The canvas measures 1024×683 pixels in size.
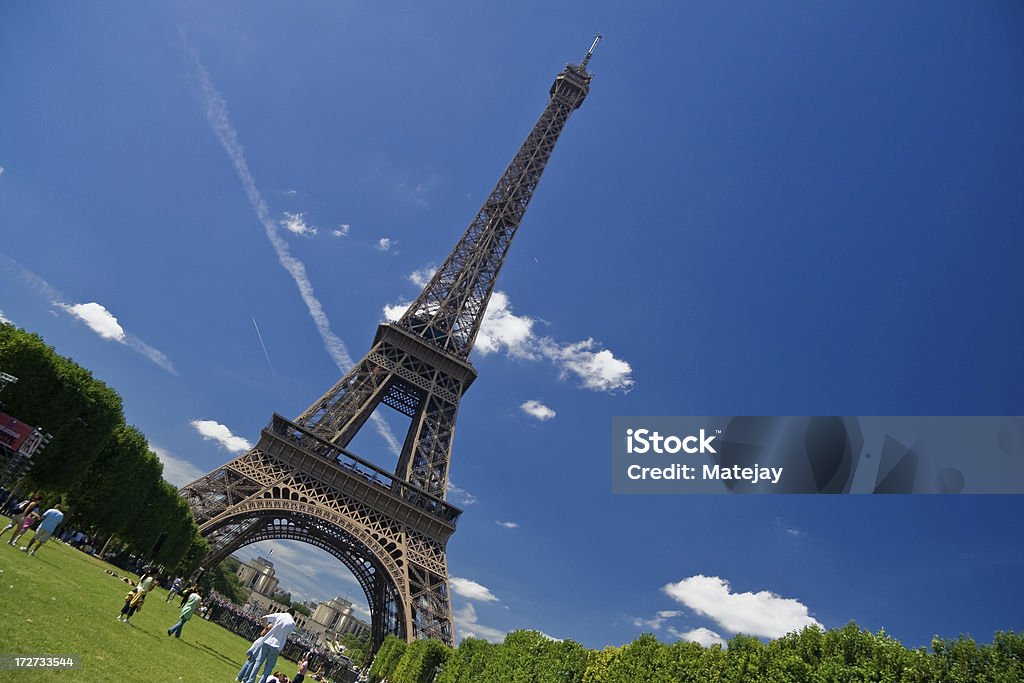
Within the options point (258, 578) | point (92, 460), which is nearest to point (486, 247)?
point (92, 460)

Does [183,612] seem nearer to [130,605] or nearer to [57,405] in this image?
[130,605]

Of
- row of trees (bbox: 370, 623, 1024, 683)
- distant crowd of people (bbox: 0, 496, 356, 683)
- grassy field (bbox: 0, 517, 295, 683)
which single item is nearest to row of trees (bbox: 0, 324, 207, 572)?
distant crowd of people (bbox: 0, 496, 356, 683)

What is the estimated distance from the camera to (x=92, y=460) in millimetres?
27875

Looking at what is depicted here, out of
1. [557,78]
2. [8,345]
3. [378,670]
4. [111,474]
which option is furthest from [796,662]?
[557,78]

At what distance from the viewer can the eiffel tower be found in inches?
1339

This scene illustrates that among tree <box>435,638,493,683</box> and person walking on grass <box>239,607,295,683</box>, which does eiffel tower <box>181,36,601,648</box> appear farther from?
person walking on grass <box>239,607,295,683</box>

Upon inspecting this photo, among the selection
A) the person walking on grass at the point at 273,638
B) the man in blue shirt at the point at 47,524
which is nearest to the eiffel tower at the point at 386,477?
the man in blue shirt at the point at 47,524

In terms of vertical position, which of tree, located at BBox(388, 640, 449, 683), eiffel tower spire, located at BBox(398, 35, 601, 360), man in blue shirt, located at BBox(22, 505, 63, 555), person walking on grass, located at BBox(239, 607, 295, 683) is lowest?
tree, located at BBox(388, 640, 449, 683)

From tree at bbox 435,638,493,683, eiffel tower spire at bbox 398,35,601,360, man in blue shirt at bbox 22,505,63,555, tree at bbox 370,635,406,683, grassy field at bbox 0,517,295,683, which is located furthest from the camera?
eiffel tower spire at bbox 398,35,601,360

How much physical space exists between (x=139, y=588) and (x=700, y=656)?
15.8 metres

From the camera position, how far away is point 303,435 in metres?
37.9

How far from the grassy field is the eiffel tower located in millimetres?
18333

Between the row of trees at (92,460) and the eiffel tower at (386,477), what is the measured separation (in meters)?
3.74

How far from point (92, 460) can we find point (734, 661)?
30.7 metres
